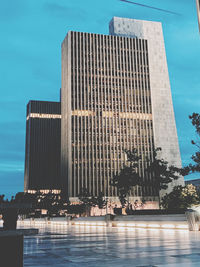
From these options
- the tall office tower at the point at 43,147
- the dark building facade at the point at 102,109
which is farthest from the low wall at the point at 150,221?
the tall office tower at the point at 43,147

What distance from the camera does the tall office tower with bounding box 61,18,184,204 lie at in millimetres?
103562

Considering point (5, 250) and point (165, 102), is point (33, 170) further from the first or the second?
point (5, 250)

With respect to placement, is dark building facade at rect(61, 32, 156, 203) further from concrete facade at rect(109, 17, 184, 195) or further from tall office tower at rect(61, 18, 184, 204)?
concrete facade at rect(109, 17, 184, 195)

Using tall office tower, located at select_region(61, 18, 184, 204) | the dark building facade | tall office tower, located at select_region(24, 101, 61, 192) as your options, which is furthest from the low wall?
tall office tower, located at select_region(24, 101, 61, 192)

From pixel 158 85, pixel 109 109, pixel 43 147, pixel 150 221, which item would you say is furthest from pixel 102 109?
pixel 150 221

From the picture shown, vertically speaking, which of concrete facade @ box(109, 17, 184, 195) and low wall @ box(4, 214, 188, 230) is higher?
concrete facade @ box(109, 17, 184, 195)

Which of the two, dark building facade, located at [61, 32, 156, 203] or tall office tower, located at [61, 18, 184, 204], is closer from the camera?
dark building facade, located at [61, 32, 156, 203]

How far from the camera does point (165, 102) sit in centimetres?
11500

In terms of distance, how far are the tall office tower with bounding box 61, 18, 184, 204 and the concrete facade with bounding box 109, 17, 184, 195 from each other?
1.19 feet

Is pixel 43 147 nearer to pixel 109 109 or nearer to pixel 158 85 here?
pixel 109 109

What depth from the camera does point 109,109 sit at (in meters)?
110

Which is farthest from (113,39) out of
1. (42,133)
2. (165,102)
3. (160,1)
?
(160,1)

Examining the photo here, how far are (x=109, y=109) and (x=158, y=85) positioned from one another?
22.2 m

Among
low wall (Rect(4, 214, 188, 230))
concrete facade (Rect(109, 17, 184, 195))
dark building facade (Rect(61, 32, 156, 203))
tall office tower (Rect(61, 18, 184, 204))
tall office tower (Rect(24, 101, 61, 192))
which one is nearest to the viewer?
low wall (Rect(4, 214, 188, 230))
